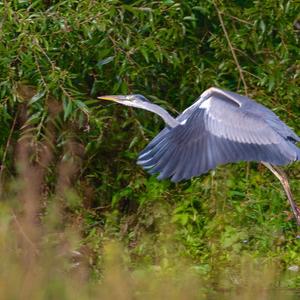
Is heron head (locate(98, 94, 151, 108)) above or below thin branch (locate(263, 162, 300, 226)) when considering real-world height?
above

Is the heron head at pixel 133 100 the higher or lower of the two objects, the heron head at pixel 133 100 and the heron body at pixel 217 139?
the lower

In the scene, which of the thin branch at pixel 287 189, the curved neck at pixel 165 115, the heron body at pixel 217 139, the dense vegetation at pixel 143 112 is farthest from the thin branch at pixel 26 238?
the thin branch at pixel 287 189

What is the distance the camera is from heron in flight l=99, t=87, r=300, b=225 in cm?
598

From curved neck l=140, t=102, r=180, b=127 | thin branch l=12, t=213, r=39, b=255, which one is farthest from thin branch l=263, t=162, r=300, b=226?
thin branch l=12, t=213, r=39, b=255

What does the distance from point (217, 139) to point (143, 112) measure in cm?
146

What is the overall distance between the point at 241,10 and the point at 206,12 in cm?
32

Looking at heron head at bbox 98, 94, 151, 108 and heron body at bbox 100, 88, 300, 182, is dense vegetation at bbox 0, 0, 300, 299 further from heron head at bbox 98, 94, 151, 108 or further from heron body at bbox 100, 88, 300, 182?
heron body at bbox 100, 88, 300, 182

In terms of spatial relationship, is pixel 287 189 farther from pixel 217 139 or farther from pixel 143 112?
pixel 143 112

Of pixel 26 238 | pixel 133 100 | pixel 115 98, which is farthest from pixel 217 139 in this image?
pixel 26 238

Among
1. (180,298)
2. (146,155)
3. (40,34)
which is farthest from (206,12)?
(180,298)

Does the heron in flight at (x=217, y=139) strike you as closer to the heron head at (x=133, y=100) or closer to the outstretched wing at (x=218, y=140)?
the outstretched wing at (x=218, y=140)

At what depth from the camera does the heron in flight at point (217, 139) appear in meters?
5.98

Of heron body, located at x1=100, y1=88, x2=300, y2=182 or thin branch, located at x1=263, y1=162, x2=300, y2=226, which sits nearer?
heron body, located at x1=100, y1=88, x2=300, y2=182

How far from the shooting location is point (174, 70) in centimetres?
768
